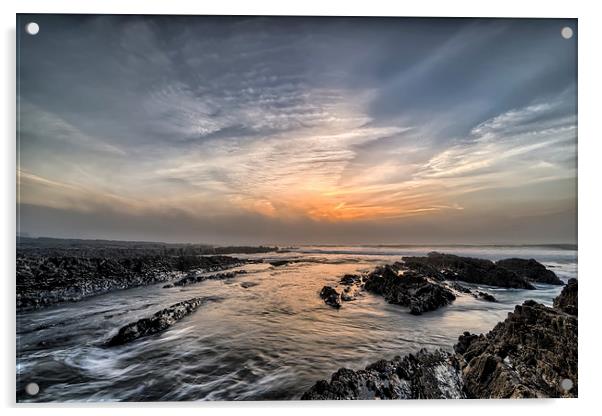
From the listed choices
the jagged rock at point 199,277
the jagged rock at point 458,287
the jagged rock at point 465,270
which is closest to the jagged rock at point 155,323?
the jagged rock at point 199,277

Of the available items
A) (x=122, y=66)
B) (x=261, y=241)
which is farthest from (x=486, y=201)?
(x=122, y=66)

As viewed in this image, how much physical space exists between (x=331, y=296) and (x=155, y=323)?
1.30 meters

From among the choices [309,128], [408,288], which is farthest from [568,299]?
[309,128]

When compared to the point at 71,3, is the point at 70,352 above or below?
below

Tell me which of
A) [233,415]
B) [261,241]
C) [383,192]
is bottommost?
[233,415]

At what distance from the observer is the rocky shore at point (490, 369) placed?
2416 mm

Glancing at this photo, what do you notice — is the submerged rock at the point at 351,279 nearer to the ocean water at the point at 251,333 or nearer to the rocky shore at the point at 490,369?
the ocean water at the point at 251,333

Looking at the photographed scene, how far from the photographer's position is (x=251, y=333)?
2541 millimetres

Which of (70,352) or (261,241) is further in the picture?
(261,241)

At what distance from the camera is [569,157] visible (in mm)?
2680

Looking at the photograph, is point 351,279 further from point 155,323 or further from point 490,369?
point 155,323

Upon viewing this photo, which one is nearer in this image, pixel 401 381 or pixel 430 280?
pixel 401 381

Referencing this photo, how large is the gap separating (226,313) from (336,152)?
4.88 feet
